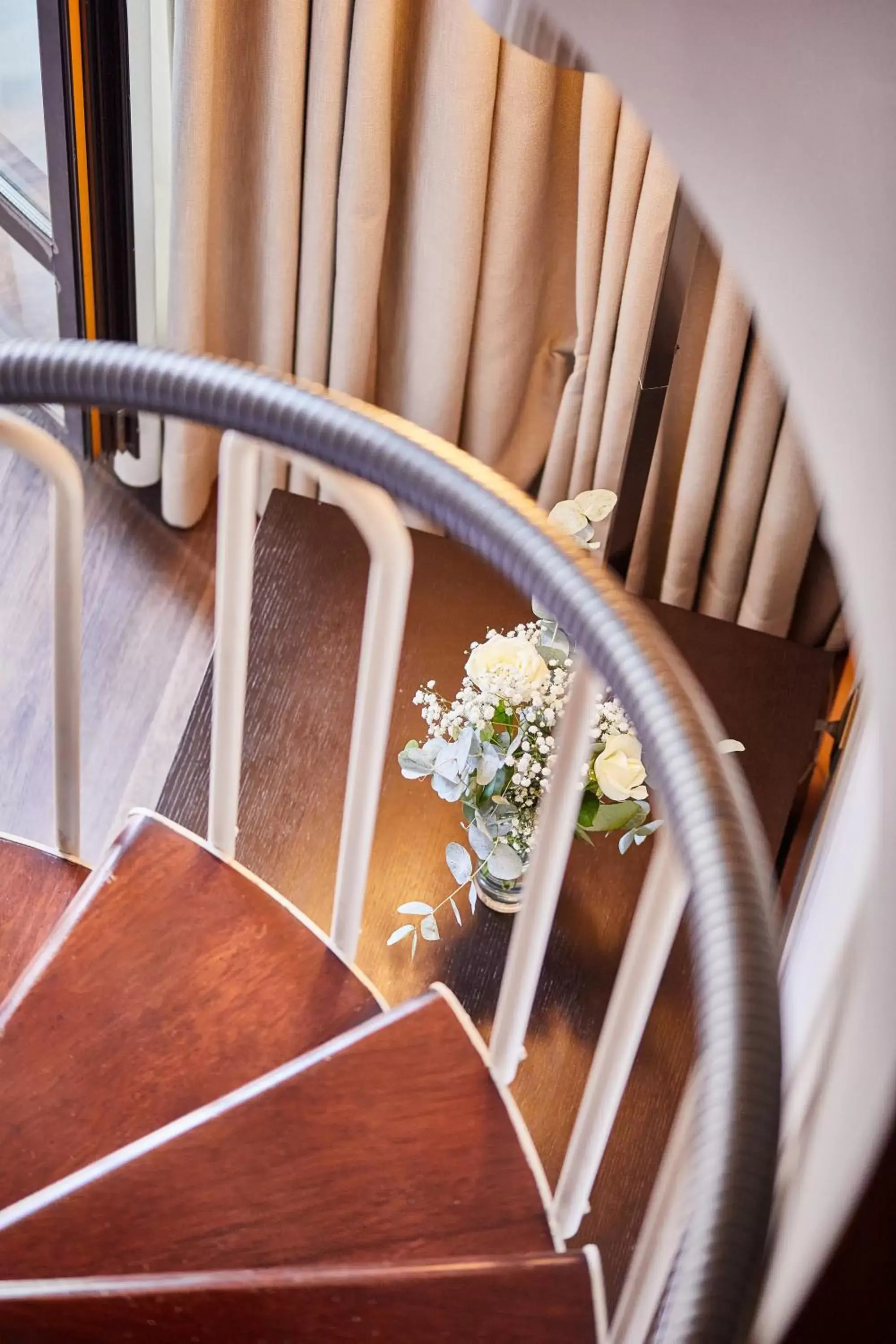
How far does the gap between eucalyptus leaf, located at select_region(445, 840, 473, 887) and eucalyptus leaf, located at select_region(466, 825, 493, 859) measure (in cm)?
2

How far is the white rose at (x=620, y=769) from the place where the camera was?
5.41 feet

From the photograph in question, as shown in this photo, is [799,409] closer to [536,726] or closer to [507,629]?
[536,726]

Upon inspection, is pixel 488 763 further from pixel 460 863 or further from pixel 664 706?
pixel 664 706

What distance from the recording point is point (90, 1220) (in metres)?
1.05

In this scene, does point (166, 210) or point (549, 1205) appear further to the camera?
point (166, 210)

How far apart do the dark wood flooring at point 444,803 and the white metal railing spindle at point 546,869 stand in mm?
589

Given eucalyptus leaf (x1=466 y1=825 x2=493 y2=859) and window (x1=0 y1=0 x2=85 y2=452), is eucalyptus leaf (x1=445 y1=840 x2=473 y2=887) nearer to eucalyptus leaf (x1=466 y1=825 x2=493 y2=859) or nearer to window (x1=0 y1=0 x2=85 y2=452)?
eucalyptus leaf (x1=466 y1=825 x2=493 y2=859)

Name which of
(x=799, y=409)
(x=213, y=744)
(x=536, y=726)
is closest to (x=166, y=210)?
(x=536, y=726)

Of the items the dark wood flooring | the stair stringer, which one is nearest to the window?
the dark wood flooring

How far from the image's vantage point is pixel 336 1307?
97cm

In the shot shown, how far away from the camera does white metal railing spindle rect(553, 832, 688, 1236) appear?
0.86 meters

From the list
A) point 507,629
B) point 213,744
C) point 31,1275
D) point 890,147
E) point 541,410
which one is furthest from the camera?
point 541,410

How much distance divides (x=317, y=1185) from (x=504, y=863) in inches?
26.9

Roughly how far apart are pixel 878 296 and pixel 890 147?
38 mm
